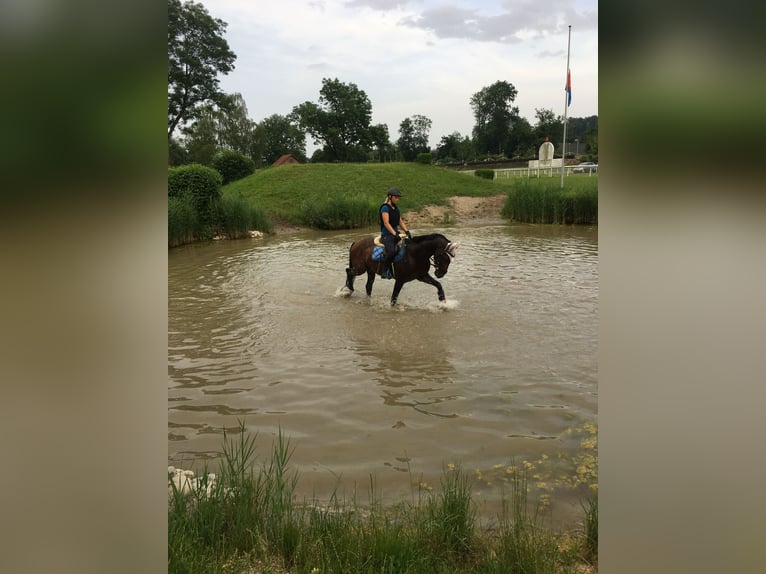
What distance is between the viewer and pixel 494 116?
290ft

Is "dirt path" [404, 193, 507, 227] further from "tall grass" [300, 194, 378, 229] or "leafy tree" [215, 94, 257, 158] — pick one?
"leafy tree" [215, 94, 257, 158]

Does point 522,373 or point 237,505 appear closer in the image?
point 237,505

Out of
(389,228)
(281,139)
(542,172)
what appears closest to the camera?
(389,228)

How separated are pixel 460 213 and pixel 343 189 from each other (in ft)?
28.1

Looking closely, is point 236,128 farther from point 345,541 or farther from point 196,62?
point 345,541

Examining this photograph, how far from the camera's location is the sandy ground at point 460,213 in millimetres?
32594

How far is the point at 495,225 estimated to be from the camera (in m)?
29.7

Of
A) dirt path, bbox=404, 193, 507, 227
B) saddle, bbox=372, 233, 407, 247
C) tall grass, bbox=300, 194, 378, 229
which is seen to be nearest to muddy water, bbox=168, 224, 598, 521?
saddle, bbox=372, 233, 407, 247

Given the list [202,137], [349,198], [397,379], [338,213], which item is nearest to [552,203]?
[349,198]

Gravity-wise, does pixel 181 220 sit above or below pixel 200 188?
below
